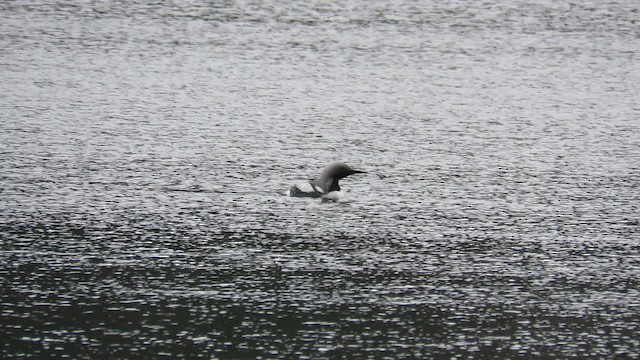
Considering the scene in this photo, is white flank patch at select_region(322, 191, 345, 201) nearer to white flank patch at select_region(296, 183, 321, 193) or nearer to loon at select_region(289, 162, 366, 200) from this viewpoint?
loon at select_region(289, 162, 366, 200)

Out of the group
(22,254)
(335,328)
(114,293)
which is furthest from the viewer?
(22,254)

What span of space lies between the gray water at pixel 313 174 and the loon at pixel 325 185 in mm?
84

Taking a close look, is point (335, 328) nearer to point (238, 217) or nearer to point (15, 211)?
point (238, 217)

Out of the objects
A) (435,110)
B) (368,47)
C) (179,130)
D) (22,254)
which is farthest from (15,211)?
(368,47)

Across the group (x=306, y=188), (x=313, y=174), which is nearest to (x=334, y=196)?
(x=306, y=188)

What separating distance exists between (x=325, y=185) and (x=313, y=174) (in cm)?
48

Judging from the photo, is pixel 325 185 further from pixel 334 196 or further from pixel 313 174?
pixel 313 174

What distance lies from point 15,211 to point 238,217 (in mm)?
1466

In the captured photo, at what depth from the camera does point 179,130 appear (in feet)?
34.5

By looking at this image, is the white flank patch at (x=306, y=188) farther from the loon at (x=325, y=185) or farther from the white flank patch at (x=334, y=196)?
the white flank patch at (x=334, y=196)

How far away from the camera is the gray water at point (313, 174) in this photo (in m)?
6.04

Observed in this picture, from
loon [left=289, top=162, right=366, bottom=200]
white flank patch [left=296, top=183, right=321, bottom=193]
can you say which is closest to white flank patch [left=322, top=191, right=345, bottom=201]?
loon [left=289, top=162, right=366, bottom=200]

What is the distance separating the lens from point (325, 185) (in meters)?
8.73

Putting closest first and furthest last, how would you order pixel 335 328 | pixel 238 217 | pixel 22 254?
pixel 335 328 < pixel 22 254 < pixel 238 217
